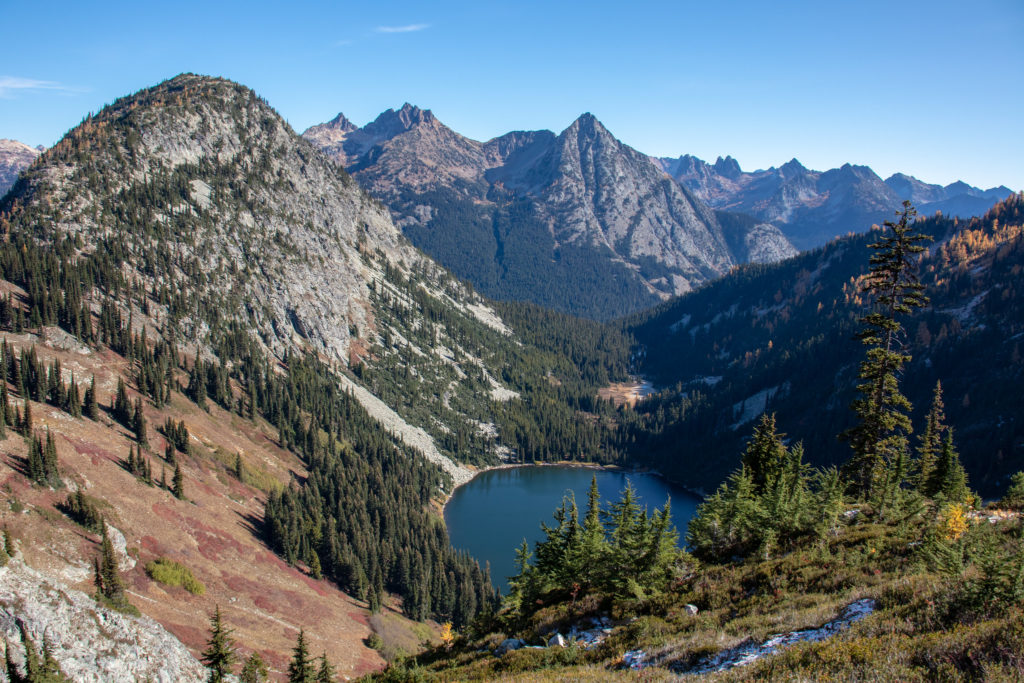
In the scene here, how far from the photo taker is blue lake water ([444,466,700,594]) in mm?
133500

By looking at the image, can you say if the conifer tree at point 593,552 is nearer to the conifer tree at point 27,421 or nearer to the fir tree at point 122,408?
the conifer tree at point 27,421

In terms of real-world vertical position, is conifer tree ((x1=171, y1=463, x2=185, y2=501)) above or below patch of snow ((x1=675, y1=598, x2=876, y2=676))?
above

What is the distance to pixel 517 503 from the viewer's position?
527ft

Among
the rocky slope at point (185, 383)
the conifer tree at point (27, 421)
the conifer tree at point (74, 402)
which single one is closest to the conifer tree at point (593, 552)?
the rocky slope at point (185, 383)

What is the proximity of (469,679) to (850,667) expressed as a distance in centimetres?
1822

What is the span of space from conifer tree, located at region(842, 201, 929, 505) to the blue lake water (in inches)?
2946

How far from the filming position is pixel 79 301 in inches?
4368

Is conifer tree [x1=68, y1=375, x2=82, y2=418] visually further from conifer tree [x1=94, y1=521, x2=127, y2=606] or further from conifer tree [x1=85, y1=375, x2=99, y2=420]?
conifer tree [x1=94, y1=521, x2=127, y2=606]

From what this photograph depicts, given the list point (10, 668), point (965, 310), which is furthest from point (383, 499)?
point (965, 310)

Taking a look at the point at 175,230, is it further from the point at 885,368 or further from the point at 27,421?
the point at 885,368

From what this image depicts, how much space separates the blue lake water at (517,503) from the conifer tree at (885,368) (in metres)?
74.8

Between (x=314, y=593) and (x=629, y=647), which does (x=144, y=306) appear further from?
(x=629, y=647)

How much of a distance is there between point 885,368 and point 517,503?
131 m

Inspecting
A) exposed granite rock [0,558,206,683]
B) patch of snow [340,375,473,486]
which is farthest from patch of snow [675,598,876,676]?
patch of snow [340,375,473,486]
